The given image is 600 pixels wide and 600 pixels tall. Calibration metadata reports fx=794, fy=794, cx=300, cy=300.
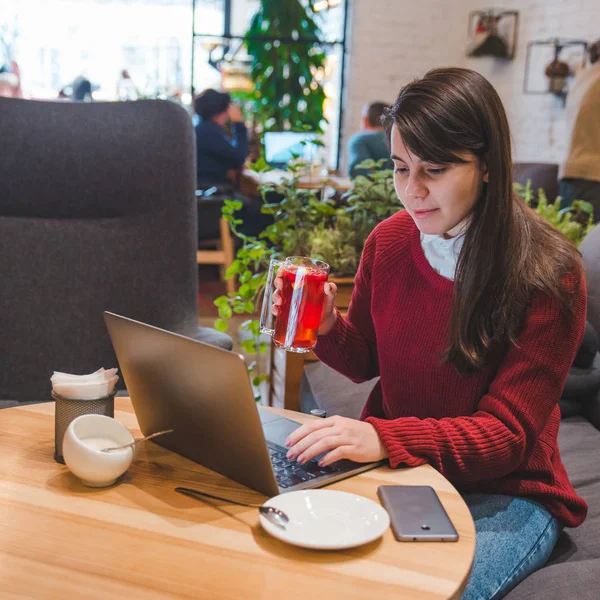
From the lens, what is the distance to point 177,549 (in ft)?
2.91

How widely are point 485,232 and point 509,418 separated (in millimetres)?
285

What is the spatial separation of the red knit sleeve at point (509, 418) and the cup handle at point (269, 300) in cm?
27

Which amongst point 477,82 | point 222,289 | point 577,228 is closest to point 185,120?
point 477,82

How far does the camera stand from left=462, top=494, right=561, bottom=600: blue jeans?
1.10m

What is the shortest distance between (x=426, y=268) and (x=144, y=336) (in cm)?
54

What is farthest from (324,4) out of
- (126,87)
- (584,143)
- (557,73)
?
(584,143)

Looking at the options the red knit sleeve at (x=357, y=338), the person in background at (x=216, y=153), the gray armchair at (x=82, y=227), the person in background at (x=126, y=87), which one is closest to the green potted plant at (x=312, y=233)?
the gray armchair at (x=82, y=227)

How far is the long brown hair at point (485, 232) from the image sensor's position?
1.18m

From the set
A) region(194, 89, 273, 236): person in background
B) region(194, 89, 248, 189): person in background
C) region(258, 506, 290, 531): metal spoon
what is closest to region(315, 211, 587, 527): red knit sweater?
region(258, 506, 290, 531): metal spoon

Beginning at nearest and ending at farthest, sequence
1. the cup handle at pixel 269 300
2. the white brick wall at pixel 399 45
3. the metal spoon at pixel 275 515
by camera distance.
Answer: the metal spoon at pixel 275 515 < the cup handle at pixel 269 300 < the white brick wall at pixel 399 45

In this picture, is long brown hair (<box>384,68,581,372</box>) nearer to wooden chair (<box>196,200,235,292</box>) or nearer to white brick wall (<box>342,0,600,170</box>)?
wooden chair (<box>196,200,235,292</box>)

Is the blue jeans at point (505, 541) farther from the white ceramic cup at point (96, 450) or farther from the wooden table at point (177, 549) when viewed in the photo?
the white ceramic cup at point (96, 450)

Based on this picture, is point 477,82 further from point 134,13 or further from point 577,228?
point 134,13

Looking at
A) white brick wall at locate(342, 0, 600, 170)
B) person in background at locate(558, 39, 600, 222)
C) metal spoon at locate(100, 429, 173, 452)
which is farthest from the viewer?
white brick wall at locate(342, 0, 600, 170)
